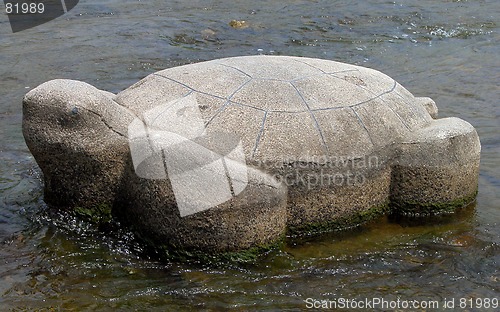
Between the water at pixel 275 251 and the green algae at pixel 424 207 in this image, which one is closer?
the water at pixel 275 251

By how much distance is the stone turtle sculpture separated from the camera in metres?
4.76

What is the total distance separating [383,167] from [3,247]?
2.84m

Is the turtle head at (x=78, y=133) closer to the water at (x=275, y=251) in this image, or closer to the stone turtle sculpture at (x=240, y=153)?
the stone turtle sculpture at (x=240, y=153)

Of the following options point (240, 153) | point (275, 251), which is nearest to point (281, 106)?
point (240, 153)

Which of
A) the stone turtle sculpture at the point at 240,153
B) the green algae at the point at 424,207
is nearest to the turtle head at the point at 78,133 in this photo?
the stone turtle sculpture at the point at 240,153

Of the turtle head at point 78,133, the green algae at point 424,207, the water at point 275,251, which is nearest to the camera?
the water at point 275,251

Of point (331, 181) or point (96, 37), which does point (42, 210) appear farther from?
point (96, 37)

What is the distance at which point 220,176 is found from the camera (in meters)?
4.72

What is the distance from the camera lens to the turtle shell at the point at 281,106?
5.00 metres

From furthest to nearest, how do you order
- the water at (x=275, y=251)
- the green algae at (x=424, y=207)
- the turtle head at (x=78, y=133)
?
the green algae at (x=424, y=207), the turtle head at (x=78, y=133), the water at (x=275, y=251)

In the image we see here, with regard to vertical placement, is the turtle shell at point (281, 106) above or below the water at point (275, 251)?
above

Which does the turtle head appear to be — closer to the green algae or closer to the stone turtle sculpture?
the stone turtle sculpture

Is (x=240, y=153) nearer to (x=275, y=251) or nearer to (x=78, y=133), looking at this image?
(x=275, y=251)

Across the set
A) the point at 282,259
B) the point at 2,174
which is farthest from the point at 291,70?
the point at 2,174
